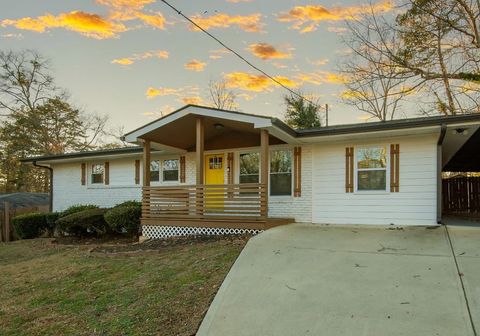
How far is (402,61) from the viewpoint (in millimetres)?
19484

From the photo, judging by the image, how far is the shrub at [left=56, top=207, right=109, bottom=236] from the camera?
1168 cm

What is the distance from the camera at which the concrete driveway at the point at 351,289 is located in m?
4.09

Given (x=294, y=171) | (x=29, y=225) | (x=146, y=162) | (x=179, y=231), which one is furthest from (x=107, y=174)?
(x=294, y=171)

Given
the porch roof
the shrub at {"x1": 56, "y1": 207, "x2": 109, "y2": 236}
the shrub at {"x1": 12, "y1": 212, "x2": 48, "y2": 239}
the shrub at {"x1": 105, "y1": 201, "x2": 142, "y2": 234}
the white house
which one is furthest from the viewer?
the shrub at {"x1": 12, "y1": 212, "x2": 48, "y2": 239}

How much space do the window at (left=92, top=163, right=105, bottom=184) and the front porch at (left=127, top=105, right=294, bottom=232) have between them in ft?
13.4

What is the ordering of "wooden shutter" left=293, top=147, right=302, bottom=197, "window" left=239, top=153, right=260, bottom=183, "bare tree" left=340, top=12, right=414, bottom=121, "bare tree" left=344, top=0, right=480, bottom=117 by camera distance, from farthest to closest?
"bare tree" left=340, top=12, right=414, bottom=121 < "bare tree" left=344, top=0, right=480, bottom=117 < "window" left=239, top=153, right=260, bottom=183 < "wooden shutter" left=293, top=147, right=302, bottom=197

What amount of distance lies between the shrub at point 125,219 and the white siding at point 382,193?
5.46 meters

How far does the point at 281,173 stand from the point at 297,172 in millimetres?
560

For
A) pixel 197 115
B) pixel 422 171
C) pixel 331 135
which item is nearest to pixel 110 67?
pixel 197 115

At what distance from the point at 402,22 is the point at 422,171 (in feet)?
41.7

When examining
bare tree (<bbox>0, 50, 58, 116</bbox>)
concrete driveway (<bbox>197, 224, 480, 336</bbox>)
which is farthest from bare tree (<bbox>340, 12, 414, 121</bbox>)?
bare tree (<bbox>0, 50, 58, 116</bbox>)

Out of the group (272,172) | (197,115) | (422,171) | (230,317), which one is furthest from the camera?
(272,172)

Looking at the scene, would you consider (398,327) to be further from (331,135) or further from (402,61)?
(402,61)

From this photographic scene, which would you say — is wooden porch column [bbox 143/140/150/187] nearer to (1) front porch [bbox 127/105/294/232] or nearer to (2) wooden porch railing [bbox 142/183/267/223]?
(1) front porch [bbox 127/105/294/232]
